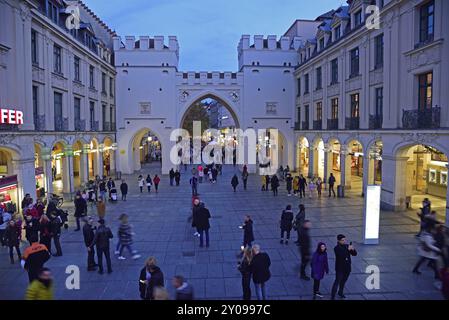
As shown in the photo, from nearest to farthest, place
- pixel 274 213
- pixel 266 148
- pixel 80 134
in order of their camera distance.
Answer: pixel 274 213, pixel 80 134, pixel 266 148

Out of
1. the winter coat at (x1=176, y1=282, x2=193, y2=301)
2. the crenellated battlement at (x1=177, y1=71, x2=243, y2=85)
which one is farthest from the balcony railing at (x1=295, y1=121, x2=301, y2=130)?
the winter coat at (x1=176, y1=282, x2=193, y2=301)

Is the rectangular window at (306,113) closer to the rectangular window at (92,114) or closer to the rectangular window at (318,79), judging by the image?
the rectangular window at (318,79)

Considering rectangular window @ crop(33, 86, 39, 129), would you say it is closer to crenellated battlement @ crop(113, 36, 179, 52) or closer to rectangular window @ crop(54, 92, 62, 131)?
rectangular window @ crop(54, 92, 62, 131)

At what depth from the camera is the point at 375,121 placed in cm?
1856

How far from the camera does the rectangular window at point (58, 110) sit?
20064mm

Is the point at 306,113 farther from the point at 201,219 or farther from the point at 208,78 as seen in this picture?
the point at 201,219

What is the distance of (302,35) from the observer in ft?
112

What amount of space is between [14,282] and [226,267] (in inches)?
219

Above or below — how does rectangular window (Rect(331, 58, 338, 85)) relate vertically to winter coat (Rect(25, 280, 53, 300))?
above

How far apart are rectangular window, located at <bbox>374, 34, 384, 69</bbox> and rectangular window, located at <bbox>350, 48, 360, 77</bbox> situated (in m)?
2.13

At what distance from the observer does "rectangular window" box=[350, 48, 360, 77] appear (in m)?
20.9

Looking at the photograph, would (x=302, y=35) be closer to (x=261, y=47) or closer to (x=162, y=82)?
(x=261, y=47)
